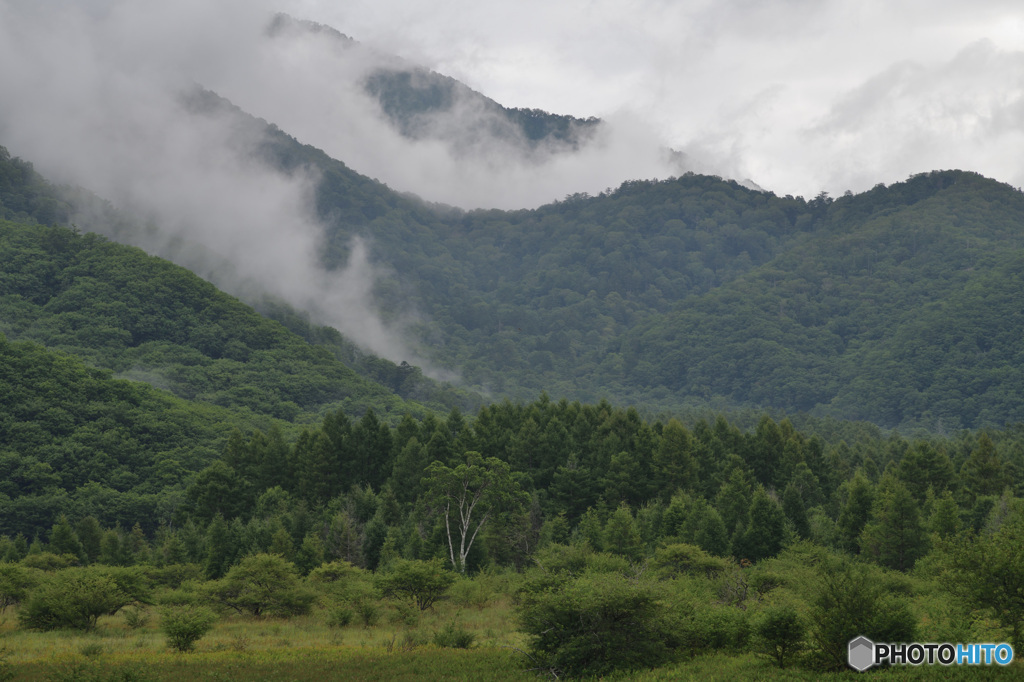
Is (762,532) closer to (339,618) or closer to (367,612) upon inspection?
(367,612)

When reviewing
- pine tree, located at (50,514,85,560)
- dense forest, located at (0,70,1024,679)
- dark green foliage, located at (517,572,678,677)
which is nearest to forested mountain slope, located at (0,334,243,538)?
dense forest, located at (0,70,1024,679)

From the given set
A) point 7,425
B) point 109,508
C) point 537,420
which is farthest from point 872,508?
point 7,425

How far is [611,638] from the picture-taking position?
3250 cm

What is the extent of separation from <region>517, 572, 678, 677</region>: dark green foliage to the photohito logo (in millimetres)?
7265

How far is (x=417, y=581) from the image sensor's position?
5284cm

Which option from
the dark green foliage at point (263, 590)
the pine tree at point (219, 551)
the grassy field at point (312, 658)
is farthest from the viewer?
the pine tree at point (219, 551)

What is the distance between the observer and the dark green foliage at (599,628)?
32.1m

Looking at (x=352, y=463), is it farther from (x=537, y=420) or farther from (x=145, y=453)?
(x=145, y=453)

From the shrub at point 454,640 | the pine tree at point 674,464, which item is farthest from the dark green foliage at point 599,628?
the pine tree at point 674,464

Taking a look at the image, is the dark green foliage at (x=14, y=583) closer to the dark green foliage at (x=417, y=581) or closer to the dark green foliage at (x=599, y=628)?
the dark green foliage at (x=417, y=581)

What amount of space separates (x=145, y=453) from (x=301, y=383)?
53.9m

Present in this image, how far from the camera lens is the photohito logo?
91.9 ft

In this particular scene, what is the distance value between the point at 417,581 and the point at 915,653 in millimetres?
31450

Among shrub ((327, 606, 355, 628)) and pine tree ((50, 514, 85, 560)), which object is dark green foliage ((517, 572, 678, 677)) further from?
pine tree ((50, 514, 85, 560))
